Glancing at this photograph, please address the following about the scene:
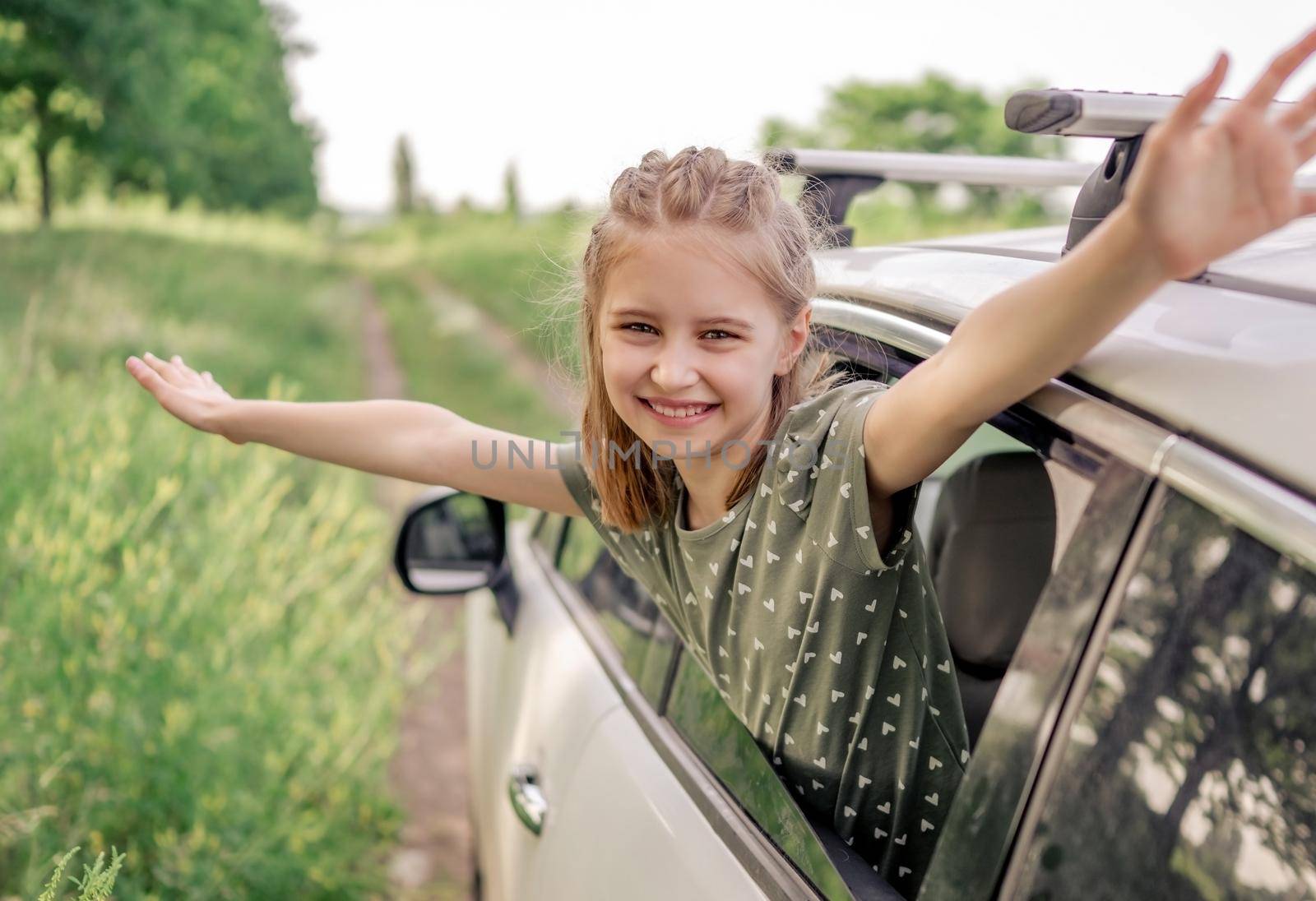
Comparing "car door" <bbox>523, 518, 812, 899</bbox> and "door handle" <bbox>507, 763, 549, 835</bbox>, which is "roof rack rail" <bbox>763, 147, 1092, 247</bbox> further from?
"door handle" <bbox>507, 763, 549, 835</bbox>

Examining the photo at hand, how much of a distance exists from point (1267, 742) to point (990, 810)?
294mm

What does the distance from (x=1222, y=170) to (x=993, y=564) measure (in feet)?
3.85

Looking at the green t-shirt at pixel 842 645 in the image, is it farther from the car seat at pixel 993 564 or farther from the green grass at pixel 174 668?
the green grass at pixel 174 668

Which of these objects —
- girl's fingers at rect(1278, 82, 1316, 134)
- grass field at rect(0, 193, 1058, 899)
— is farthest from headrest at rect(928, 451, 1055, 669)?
girl's fingers at rect(1278, 82, 1316, 134)

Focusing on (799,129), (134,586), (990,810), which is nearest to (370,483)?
(134,586)

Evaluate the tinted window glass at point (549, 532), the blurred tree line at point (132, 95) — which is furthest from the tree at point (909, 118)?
the tinted window glass at point (549, 532)

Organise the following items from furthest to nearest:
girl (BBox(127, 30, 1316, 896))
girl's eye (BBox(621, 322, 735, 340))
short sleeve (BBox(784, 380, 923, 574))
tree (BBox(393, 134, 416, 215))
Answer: tree (BBox(393, 134, 416, 215)), girl's eye (BBox(621, 322, 735, 340)), short sleeve (BBox(784, 380, 923, 574)), girl (BBox(127, 30, 1316, 896))

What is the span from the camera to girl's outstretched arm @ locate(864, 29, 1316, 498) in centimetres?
85

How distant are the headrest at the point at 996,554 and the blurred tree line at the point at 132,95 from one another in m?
13.5

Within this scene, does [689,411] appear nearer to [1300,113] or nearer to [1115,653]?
[1115,653]

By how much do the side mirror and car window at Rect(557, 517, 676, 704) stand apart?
187mm

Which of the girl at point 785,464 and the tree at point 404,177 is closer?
the girl at point 785,464

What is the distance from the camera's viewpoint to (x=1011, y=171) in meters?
2.19

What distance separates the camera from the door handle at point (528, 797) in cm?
198
